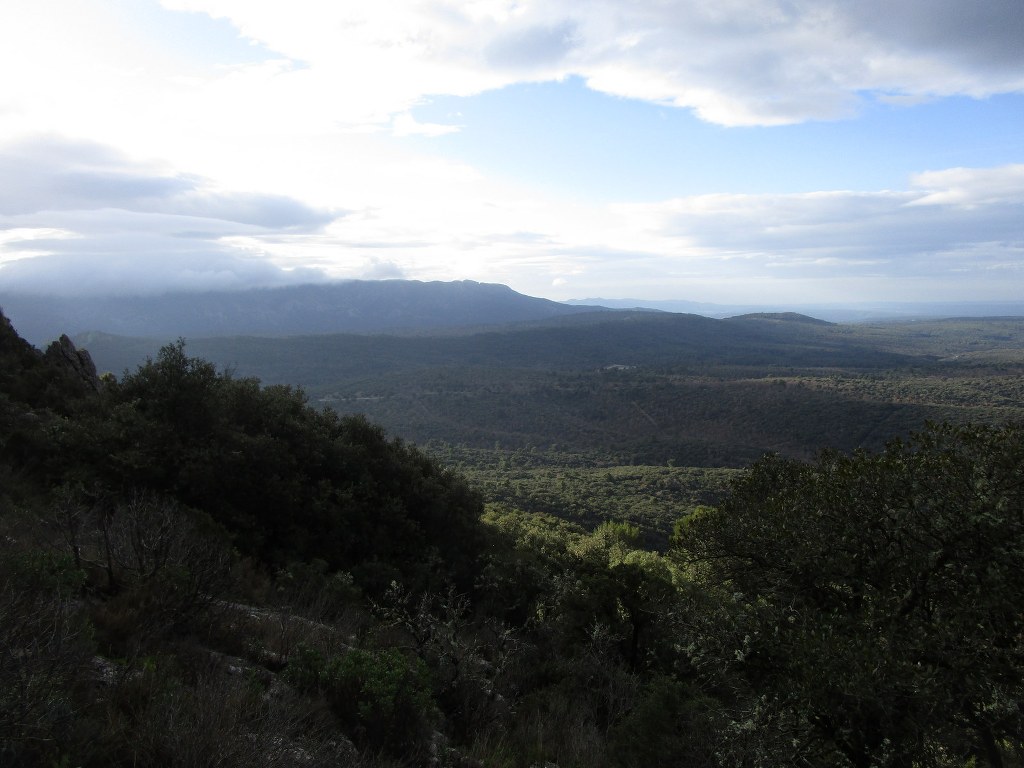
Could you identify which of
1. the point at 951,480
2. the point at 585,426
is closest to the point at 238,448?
the point at 951,480

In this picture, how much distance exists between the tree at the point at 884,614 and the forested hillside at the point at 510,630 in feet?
0.09

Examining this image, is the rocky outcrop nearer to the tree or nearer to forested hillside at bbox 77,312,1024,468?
the tree

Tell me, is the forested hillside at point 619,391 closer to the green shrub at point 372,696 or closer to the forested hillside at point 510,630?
the forested hillside at point 510,630

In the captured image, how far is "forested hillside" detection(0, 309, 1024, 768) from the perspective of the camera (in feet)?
12.5

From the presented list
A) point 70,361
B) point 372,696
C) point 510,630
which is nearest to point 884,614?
point 510,630

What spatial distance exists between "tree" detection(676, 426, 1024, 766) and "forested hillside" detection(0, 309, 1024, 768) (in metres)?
0.03

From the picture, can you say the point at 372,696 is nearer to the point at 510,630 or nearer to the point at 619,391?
the point at 510,630

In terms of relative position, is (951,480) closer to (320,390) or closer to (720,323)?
(320,390)

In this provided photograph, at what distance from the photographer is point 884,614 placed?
5.68 meters

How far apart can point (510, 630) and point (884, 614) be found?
4148mm

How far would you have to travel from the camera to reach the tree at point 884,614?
16.7ft

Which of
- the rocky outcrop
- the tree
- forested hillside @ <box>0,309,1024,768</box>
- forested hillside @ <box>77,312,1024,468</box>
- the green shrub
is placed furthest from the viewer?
forested hillside @ <box>77,312,1024,468</box>

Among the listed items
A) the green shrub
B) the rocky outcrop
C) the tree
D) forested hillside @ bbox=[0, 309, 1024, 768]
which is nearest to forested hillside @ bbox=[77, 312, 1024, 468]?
forested hillside @ bbox=[0, 309, 1024, 768]

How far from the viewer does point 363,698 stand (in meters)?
4.86
